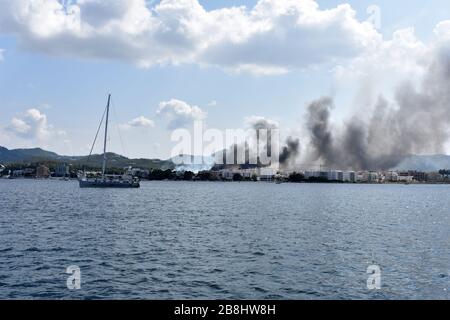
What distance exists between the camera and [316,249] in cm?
4394

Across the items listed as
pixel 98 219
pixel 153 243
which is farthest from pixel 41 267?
pixel 98 219

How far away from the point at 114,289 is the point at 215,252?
1464cm

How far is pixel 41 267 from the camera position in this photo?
34.0 meters

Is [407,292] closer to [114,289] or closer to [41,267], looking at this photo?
[114,289]

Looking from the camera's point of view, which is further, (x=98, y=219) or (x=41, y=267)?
(x=98, y=219)

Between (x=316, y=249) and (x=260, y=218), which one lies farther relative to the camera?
(x=260, y=218)
